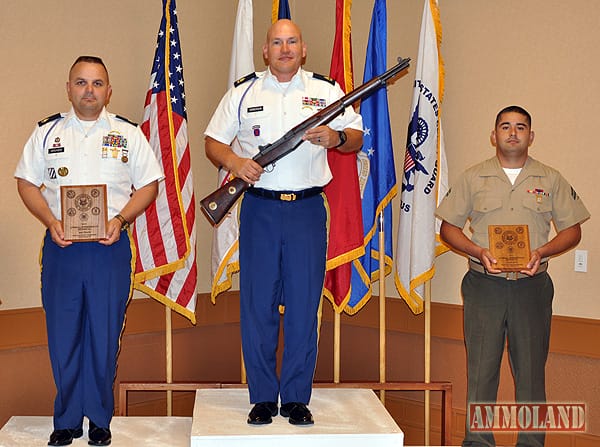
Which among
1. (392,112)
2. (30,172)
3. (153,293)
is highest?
(392,112)

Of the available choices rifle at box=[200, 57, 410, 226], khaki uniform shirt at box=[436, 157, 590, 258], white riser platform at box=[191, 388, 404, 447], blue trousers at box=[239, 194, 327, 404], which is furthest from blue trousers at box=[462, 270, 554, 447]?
rifle at box=[200, 57, 410, 226]

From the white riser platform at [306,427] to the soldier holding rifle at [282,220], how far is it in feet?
0.31

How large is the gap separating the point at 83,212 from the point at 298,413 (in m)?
1.28

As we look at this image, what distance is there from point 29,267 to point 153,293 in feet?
2.22

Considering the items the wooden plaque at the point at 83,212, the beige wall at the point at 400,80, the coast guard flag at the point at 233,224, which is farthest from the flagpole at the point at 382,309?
the wooden plaque at the point at 83,212

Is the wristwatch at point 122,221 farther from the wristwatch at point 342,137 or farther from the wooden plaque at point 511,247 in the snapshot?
the wooden plaque at point 511,247

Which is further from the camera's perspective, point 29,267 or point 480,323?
point 29,267

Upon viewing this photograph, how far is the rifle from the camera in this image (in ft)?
10.1

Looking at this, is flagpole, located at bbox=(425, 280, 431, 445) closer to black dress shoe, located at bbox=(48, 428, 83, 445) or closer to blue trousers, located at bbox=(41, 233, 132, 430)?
blue trousers, located at bbox=(41, 233, 132, 430)

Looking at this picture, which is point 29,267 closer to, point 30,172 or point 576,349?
point 30,172

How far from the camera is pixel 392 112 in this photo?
14.7 feet

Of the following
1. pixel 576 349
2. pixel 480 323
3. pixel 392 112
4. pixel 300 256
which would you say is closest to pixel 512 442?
pixel 576 349

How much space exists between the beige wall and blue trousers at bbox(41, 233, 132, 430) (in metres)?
0.84

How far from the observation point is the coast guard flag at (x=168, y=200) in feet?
12.8
